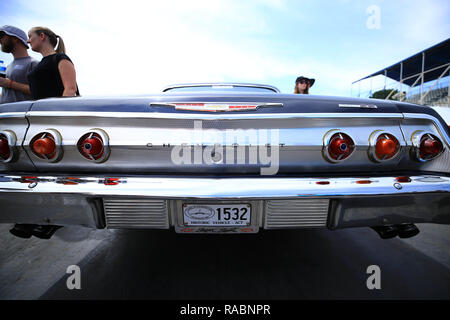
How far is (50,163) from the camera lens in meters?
1.30

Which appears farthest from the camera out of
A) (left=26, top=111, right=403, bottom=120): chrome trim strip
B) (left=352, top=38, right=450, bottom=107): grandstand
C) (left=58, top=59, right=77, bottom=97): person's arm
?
(left=352, top=38, right=450, bottom=107): grandstand

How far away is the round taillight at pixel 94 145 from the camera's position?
125cm

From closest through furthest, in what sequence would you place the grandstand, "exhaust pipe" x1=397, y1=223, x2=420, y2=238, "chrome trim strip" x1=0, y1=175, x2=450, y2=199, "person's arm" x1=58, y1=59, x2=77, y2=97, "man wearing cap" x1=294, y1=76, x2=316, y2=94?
"chrome trim strip" x1=0, y1=175, x2=450, y2=199, "exhaust pipe" x1=397, y1=223, x2=420, y2=238, "person's arm" x1=58, y1=59, x2=77, y2=97, "man wearing cap" x1=294, y1=76, x2=316, y2=94, the grandstand

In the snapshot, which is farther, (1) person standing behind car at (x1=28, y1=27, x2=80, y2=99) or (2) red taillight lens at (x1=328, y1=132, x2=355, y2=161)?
(1) person standing behind car at (x1=28, y1=27, x2=80, y2=99)

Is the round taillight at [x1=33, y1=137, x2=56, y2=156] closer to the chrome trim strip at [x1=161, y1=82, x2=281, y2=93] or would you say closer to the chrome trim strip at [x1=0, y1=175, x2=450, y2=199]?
the chrome trim strip at [x1=0, y1=175, x2=450, y2=199]

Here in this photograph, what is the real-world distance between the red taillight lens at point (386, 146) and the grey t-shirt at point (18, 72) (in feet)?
11.9

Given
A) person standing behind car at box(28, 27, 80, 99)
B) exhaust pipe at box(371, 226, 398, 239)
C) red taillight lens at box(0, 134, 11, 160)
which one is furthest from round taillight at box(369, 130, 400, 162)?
person standing behind car at box(28, 27, 80, 99)

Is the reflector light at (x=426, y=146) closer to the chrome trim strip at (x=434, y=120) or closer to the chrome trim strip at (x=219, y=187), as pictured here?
the chrome trim strip at (x=434, y=120)

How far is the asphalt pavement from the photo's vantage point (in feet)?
4.93

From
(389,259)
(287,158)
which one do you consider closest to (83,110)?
(287,158)

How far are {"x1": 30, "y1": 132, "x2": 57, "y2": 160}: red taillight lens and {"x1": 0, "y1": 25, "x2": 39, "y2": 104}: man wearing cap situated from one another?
1932mm

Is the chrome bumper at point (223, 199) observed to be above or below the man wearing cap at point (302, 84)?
below

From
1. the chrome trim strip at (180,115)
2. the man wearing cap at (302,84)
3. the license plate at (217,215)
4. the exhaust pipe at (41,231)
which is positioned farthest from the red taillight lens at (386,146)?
the man wearing cap at (302,84)

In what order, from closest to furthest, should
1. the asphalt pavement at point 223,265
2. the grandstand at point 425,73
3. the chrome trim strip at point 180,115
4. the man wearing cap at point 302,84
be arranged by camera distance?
the chrome trim strip at point 180,115
the asphalt pavement at point 223,265
the man wearing cap at point 302,84
the grandstand at point 425,73
